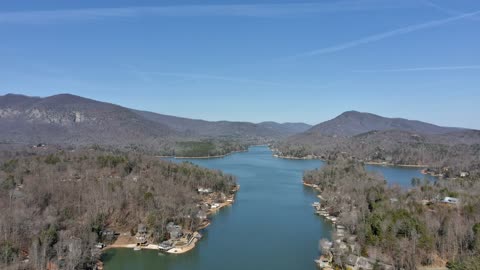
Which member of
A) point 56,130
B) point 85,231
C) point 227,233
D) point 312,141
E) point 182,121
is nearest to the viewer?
point 85,231

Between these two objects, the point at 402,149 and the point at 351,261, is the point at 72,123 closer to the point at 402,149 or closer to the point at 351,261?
the point at 402,149

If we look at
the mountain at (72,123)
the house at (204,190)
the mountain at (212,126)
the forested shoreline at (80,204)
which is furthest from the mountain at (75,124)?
the house at (204,190)

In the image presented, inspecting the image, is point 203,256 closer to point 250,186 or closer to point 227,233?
point 227,233

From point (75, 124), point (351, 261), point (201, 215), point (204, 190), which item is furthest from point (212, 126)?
point (351, 261)

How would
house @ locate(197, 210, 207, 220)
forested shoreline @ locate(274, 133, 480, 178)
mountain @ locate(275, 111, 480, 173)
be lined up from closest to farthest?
house @ locate(197, 210, 207, 220), forested shoreline @ locate(274, 133, 480, 178), mountain @ locate(275, 111, 480, 173)

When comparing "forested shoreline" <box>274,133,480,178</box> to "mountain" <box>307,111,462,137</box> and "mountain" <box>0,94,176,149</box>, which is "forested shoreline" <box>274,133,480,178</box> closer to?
"mountain" <box>0,94,176,149</box>

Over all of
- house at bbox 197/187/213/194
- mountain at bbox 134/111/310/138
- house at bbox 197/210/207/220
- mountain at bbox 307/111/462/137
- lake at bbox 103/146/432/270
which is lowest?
lake at bbox 103/146/432/270

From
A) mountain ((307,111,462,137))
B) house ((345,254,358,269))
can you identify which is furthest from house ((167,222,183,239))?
mountain ((307,111,462,137))

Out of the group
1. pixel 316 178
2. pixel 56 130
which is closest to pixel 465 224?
pixel 316 178
